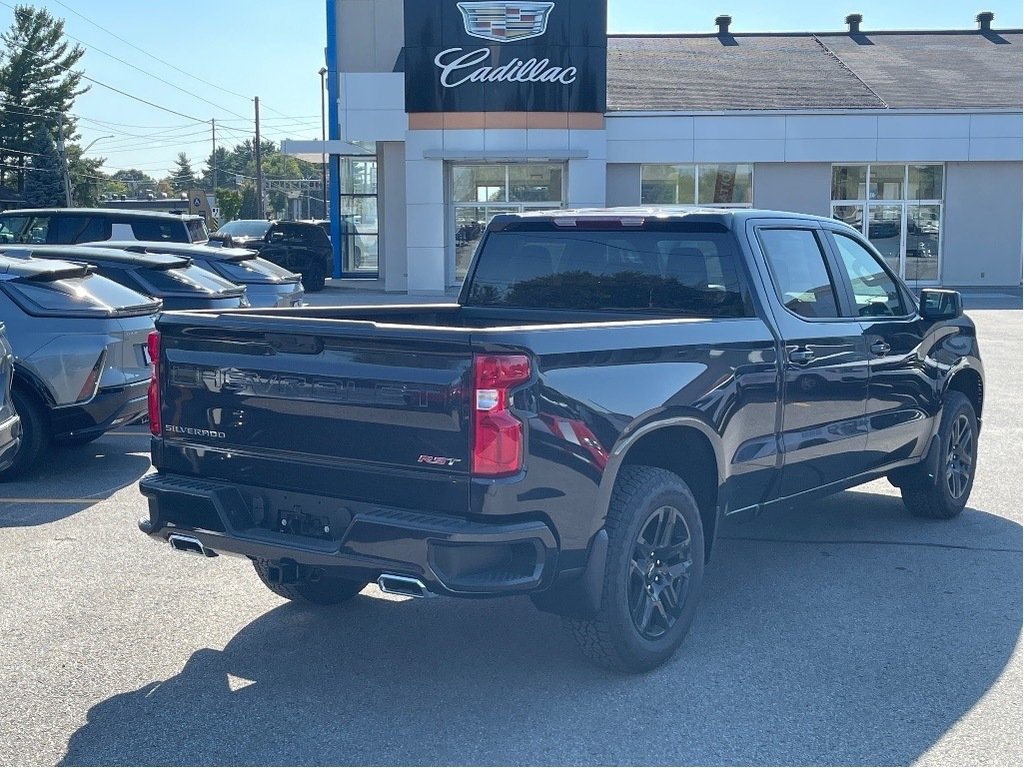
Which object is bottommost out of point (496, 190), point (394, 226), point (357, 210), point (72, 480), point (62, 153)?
point (72, 480)

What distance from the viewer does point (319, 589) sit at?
5.89 meters

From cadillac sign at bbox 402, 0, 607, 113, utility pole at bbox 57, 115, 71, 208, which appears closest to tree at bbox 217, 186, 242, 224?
utility pole at bbox 57, 115, 71, 208

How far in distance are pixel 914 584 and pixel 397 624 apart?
9.09ft

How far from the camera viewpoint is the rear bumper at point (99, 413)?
9070 millimetres

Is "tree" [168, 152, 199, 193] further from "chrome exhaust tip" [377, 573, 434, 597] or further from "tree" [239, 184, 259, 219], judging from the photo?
"chrome exhaust tip" [377, 573, 434, 597]

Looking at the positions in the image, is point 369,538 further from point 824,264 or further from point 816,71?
point 816,71

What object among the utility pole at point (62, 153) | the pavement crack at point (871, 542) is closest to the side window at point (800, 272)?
the pavement crack at point (871, 542)

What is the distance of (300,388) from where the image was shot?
4723mm

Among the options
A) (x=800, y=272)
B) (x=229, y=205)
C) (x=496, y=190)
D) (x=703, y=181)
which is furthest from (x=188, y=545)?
(x=229, y=205)

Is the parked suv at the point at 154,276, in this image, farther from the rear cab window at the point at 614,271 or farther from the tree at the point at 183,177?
the tree at the point at 183,177

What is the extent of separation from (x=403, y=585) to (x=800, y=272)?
2.98 metres

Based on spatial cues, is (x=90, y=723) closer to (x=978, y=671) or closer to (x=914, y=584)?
(x=978, y=671)

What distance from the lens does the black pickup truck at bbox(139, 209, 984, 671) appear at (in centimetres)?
439

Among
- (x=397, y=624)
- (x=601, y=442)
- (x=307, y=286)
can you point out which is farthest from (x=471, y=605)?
(x=307, y=286)
